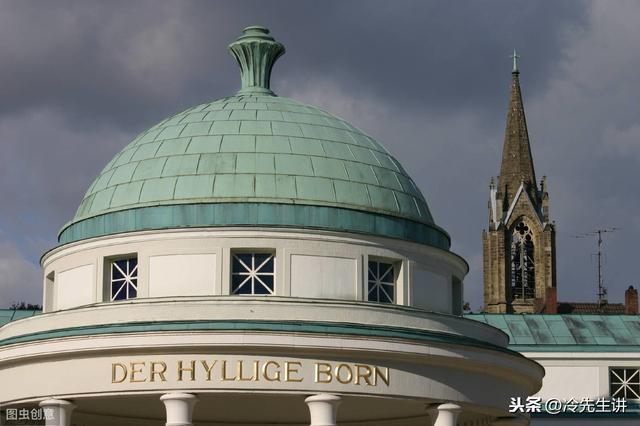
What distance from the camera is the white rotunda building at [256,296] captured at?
51938 millimetres

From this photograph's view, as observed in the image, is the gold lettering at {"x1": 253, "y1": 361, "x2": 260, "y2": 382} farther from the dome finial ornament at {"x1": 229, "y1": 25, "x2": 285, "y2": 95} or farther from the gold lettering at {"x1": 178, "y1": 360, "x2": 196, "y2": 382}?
the dome finial ornament at {"x1": 229, "y1": 25, "x2": 285, "y2": 95}

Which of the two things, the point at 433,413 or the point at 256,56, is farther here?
the point at 256,56

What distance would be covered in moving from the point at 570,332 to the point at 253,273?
24921 millimetres

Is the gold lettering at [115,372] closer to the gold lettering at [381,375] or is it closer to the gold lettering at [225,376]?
the gold lettering at [225,376]

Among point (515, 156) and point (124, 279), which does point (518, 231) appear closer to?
point (515, 156)

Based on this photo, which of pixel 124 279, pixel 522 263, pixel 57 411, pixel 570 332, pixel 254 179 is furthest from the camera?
pixel 522 263

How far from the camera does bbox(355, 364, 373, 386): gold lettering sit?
172ft

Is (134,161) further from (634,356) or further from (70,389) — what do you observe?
(634,356)

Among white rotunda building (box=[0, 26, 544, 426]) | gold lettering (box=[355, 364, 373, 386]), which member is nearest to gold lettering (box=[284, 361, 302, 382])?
white rotunda building (box=[0, 26, 544, 426])

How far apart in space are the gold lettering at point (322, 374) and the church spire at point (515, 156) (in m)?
138

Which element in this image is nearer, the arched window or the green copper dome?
the green copper dome

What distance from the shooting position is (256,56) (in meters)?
64.6

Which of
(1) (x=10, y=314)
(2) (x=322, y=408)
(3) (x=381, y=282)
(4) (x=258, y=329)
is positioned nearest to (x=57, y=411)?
(4) (x=258, y=329)

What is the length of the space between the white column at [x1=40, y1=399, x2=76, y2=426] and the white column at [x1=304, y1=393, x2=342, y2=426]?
7811mm
